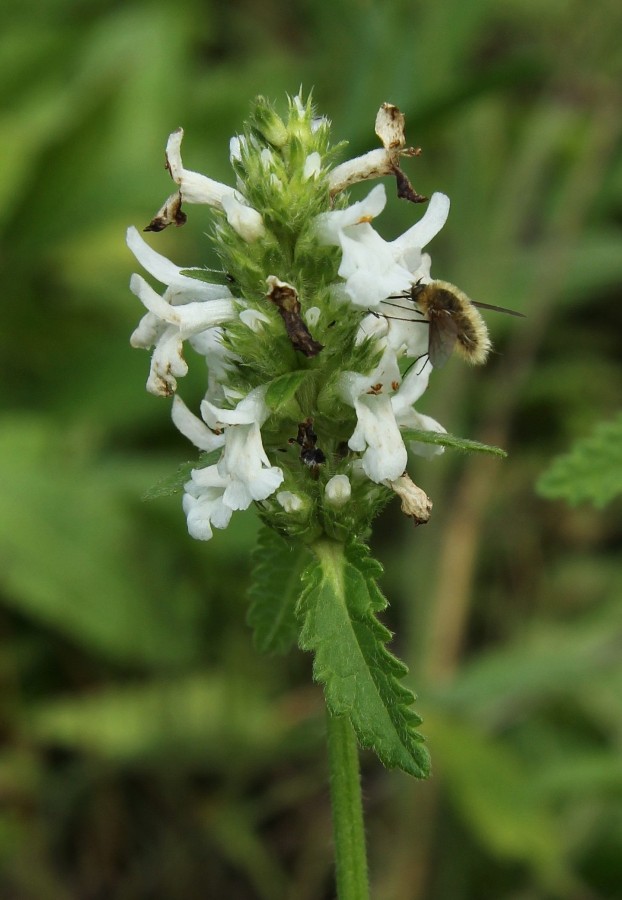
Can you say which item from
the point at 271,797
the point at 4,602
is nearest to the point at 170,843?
the point at 271,797

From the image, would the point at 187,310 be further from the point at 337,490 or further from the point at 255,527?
the point at 255,527

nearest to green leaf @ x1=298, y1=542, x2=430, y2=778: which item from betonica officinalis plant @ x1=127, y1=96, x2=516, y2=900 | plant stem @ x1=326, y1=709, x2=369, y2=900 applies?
betonica officinalis plant @ x1=127, y1=96, x2=516, y2=900

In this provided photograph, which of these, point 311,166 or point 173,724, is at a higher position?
point 311,166

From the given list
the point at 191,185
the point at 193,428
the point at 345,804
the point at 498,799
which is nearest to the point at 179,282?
the point at 191,185

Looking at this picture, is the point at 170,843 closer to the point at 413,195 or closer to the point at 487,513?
the point at 487,513

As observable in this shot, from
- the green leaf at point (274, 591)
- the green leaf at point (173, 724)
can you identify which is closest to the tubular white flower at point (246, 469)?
the green leaf at point (274, 591)

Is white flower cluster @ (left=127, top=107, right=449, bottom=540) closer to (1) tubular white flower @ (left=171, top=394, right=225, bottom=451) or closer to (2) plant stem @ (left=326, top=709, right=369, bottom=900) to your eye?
(1) tubular white flower @ (left=171, top=394, right=225, bottom=451)

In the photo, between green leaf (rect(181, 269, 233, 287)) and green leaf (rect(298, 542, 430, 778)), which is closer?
green leaf (rect(298, 542, 430, 778))
